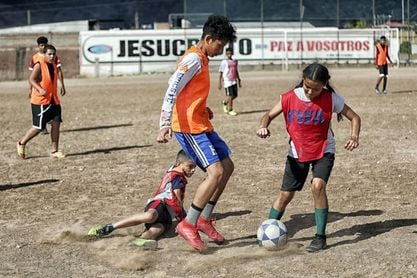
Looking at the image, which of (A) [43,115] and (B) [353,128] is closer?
(B) [353,128]

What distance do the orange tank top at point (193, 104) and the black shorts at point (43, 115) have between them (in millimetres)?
6175

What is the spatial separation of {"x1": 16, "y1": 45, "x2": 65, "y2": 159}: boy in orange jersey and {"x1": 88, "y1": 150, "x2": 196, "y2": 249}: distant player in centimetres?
548

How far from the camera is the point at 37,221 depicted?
26.3 feet

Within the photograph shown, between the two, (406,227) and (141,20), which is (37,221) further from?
(141,20)

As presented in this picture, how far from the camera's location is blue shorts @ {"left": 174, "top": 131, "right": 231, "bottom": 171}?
21.9ft

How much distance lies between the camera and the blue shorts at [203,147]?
263 inches

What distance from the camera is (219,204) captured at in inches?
338

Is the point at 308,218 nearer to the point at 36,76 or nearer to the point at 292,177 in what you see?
the point at 292,177

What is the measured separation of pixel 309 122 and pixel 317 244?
989 millimetres

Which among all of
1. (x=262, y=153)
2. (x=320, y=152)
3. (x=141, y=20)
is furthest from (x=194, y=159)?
(x=141, y=20)

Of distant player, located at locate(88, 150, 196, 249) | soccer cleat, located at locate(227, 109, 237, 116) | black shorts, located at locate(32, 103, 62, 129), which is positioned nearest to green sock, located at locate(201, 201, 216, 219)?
distant player, located at locate(88, 150, 196, 249)

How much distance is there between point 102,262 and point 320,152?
1978mm

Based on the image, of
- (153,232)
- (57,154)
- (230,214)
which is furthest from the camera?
(57,154)

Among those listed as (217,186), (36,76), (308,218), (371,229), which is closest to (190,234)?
(217,186)
